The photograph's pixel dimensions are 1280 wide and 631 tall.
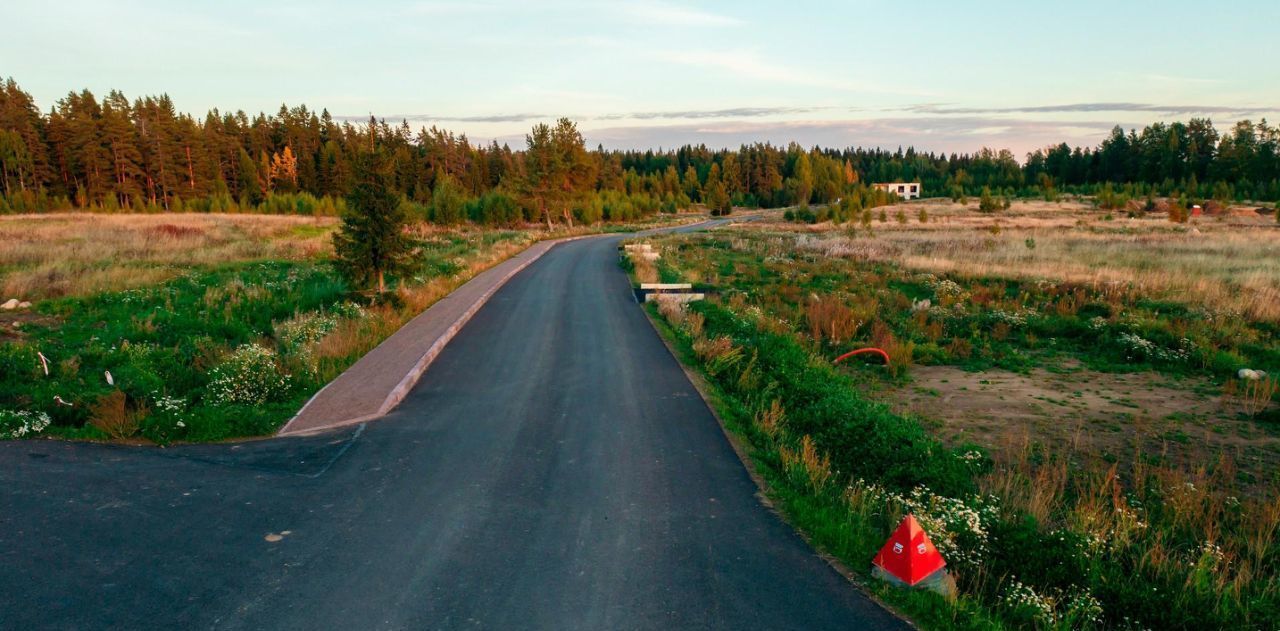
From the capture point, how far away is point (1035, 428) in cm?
966

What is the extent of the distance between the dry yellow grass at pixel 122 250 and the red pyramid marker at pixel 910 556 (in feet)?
72.9

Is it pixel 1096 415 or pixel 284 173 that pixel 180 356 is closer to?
pixel 1096 415

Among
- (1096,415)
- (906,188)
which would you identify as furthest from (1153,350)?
(906,188)

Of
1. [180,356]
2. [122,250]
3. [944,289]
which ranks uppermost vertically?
[122,250]

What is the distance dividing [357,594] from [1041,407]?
34.8 ft

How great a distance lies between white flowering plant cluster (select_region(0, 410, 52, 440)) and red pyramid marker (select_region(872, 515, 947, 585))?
34.7 feet

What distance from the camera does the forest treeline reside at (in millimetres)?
67312

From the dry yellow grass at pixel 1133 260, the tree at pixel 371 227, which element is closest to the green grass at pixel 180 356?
the tree at pixel 371 227

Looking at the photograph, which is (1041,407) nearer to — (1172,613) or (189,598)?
(1172,613)

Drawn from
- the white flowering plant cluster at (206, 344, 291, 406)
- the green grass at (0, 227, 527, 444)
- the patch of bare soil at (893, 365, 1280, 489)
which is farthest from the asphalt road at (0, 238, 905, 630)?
the patch of bare soil at (893, 365, 1280, 489)

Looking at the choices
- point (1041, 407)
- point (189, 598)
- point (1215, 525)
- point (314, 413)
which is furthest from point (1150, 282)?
point (189, 598)

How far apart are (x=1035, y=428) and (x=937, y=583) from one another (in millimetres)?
5810

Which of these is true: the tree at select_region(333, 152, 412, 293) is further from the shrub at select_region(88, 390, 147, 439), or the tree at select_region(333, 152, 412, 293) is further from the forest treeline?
the forest treeline

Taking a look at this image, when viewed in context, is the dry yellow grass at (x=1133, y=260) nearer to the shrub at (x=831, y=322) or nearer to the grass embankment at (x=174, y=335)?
the shrub at (x=831, y=322)
